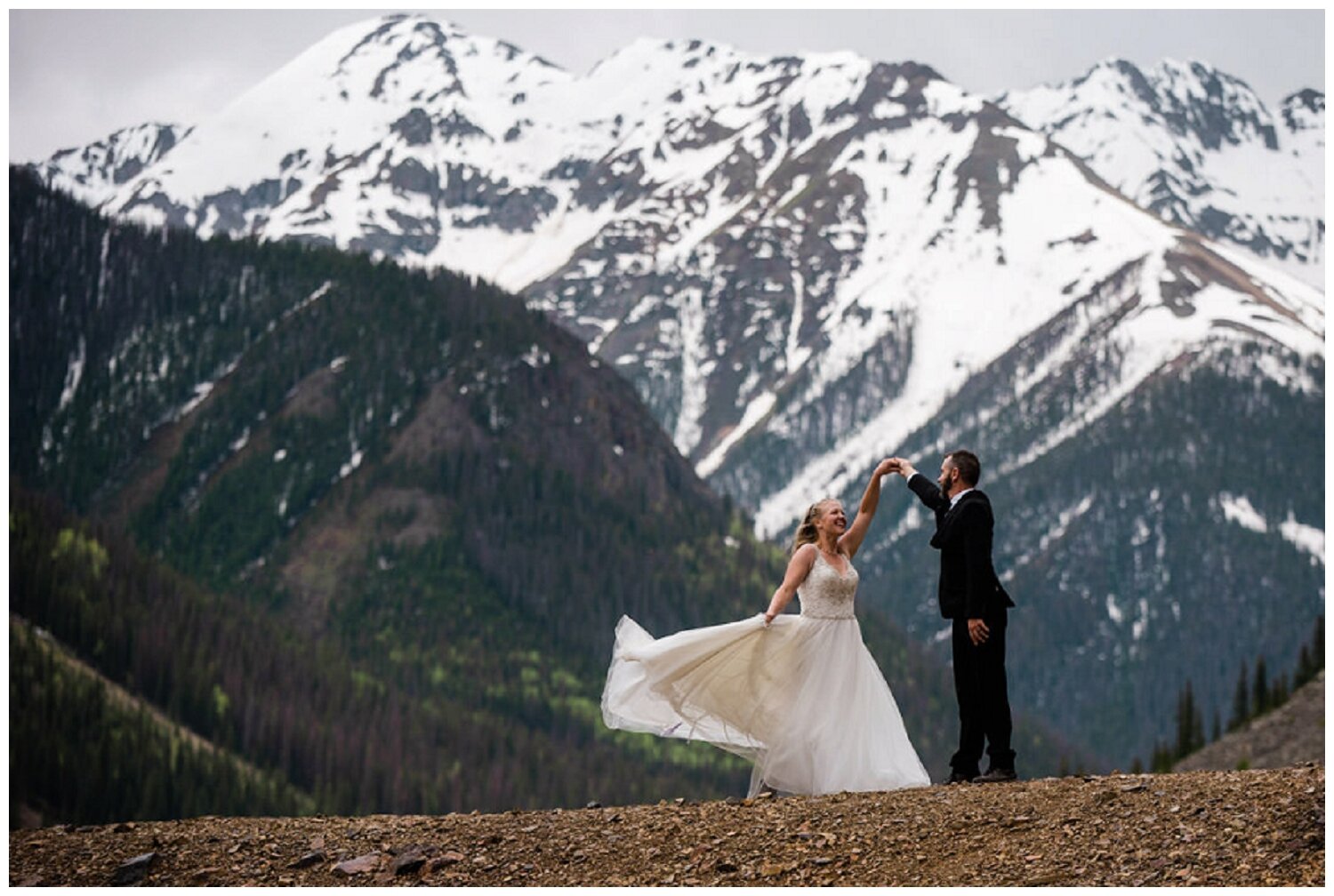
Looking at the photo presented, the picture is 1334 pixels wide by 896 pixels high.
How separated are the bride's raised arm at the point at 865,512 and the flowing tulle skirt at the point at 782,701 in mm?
995

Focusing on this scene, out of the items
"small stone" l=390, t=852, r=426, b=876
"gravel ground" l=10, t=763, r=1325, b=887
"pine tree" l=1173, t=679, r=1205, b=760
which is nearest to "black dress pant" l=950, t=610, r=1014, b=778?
"gravel ground" l=10, t=763, r=1325, b=887

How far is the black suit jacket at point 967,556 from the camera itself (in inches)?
913

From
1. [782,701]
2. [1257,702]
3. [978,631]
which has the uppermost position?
[1257,702]

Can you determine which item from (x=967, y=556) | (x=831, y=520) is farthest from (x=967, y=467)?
(x=831, y=520)

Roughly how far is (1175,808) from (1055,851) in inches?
71.9

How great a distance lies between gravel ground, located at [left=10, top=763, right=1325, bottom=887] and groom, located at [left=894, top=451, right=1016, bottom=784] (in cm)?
69

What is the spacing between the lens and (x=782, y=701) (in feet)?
83.6

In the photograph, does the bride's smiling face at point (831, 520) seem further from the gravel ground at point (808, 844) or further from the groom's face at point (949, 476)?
the gravel ground at point (808, 844)

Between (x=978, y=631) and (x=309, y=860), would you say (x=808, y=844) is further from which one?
(x=309, y=860)

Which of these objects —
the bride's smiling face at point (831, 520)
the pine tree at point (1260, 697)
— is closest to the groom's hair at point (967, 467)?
the bride's smiling face at point (831, 520)

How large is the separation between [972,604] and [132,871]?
943 centimetres

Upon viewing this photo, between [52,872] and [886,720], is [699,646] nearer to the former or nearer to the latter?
[886,720]

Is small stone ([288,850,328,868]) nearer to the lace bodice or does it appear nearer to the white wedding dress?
the white wedding dress

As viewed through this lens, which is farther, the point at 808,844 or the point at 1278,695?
the point at 1278,695
